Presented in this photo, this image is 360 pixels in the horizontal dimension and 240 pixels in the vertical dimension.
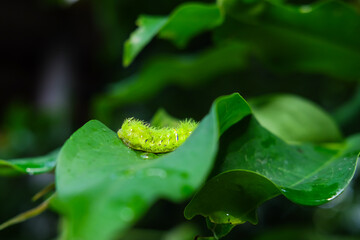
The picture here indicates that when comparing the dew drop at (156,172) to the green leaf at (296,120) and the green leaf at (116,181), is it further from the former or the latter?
the green leaf at (296,120)

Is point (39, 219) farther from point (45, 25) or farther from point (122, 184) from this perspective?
point (122, 184)

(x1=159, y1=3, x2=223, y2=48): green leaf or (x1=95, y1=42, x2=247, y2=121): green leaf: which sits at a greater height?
(x1=159, y1=3, x2=223, y2=48): green leaf

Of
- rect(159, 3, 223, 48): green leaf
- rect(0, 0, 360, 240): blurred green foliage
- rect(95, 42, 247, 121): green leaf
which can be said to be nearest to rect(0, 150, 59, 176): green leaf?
rect(0, 0, 360, 240): blurred green foliage

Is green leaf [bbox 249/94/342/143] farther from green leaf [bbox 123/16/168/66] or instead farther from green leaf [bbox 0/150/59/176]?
green leaf [bbox 0/150/59/176]

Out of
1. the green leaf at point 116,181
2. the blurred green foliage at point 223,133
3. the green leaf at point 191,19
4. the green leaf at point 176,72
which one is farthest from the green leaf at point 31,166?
the green leaf at point 176,72

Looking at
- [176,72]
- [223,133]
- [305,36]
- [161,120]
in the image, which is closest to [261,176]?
[223,133]

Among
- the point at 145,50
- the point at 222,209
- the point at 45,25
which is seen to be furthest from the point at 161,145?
the point at 45,25
